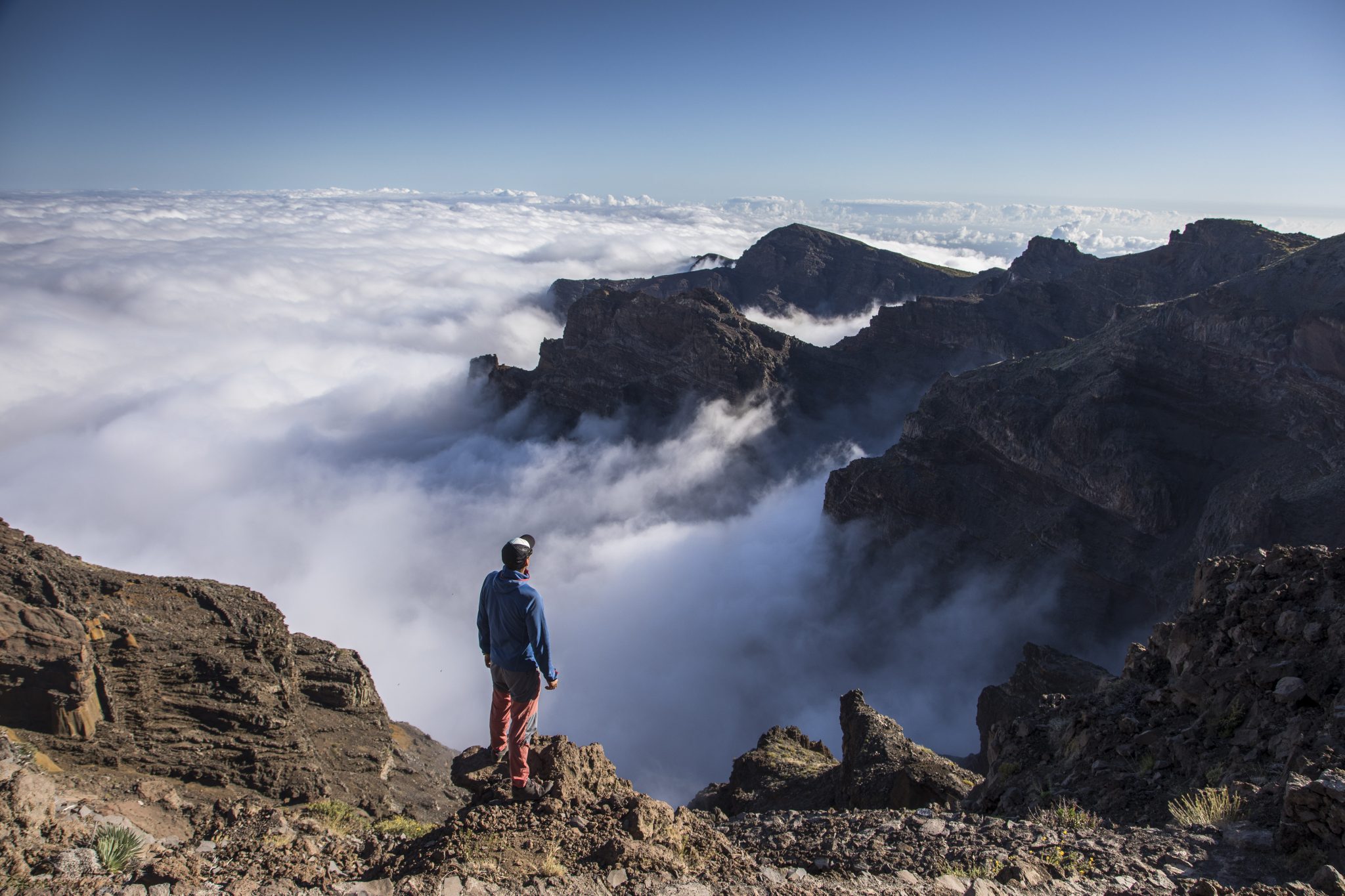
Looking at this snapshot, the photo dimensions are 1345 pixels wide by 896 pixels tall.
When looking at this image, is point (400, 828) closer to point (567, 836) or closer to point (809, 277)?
point (567, 836)

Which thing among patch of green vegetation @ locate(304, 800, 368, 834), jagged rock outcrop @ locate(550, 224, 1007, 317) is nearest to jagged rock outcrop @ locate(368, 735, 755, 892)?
patch of green vegetation @ locate(304, 800, 368, 834)

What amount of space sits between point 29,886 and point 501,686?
13.7ft

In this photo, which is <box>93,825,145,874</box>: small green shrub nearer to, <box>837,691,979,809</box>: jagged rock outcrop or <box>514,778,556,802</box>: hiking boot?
<box>514,778,556,802</box>: hiking boot

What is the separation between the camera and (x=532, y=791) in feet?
24.6

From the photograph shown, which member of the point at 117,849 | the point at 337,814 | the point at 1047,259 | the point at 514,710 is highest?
the point at 1047,259

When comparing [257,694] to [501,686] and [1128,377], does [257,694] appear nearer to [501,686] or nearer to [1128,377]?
[501,686]

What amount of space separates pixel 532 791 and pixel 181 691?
867cm

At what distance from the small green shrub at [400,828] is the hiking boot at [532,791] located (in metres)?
0.86

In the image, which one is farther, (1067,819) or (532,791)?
(1067,819)

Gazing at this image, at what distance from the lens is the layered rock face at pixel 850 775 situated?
14461 mm

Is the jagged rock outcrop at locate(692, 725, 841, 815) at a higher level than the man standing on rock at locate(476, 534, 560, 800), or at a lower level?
lower

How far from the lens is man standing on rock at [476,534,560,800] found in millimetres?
7779

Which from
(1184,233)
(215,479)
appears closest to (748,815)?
(1184,233)

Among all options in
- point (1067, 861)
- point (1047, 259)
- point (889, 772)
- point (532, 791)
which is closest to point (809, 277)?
point (1047, 259)
